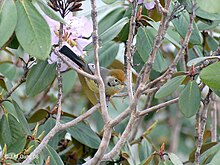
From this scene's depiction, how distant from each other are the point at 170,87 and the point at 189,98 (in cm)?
4

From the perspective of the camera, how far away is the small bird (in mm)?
1217

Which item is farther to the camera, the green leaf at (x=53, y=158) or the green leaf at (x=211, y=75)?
the green leaf at (x=53, y=158)

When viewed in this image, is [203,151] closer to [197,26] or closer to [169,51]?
[197,26]

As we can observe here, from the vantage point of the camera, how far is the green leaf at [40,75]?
1.30 meters

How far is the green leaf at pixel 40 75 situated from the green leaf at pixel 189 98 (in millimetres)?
314

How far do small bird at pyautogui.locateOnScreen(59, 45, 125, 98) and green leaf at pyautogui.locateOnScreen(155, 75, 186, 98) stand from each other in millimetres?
164

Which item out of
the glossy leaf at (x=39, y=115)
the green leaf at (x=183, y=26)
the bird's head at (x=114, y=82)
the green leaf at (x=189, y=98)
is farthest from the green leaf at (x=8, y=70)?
the green leaf at (x=189, y=98)

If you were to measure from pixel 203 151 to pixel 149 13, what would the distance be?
343 mm

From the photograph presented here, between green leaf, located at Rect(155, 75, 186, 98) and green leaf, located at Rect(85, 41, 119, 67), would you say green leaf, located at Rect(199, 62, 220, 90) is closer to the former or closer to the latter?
green leaf, located at Rect(155, 75, 186, 98)

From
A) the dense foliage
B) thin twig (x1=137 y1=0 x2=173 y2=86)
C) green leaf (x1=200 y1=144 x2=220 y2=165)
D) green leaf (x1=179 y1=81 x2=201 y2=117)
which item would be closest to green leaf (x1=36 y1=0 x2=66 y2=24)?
the dense foliage

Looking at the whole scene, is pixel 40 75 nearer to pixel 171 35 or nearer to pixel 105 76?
pixel 105 76

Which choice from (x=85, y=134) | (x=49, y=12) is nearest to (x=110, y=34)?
(x=85, y=134)

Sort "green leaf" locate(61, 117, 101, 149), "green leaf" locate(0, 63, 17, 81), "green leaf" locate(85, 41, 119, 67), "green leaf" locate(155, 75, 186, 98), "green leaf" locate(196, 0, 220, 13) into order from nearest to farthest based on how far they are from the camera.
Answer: "green leaf" locate(196, 0, 220, 13)
"green leaf" locate(155, 75, 186, 98)
"green leaf" locate(61, 117, 101, 149)
"green leaf" locate(85, 41, 119, 67)
"green leaf" locate(0, 63, 17, 81)

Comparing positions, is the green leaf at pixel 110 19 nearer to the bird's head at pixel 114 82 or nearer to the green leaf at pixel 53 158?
the bird's head at pixel 114 82
